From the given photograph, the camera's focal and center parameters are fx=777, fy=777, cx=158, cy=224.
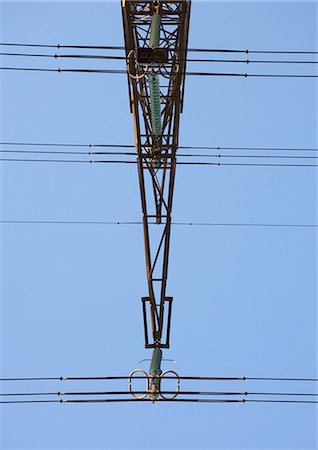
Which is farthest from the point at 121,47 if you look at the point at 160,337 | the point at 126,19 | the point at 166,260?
the point at 160,337

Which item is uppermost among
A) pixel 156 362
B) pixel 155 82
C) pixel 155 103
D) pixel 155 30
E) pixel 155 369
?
pixel 155 30

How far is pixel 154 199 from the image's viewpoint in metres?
16.2

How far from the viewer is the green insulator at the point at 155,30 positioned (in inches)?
549

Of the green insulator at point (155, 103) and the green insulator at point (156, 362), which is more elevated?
the green insulator at point (155, 103)

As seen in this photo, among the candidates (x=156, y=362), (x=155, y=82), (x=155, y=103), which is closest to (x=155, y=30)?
(x=155, y=82)

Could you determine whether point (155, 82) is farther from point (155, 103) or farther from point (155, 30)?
point (155, 30)

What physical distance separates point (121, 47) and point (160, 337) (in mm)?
5636

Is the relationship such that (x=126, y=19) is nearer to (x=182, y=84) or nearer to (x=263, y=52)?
(x=182, y=84)

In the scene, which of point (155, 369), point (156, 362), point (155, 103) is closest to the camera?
point (155, 369)

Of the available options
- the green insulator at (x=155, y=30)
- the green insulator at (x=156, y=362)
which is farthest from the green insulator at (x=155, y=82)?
the green insulator at (x=156, y=362)

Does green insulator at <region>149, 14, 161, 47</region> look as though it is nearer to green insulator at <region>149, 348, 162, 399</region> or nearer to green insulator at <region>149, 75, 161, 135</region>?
green insulator at <region>149, 75, 161, 135</region>

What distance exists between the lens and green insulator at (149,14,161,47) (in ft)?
45.7

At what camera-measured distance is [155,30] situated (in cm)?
1407

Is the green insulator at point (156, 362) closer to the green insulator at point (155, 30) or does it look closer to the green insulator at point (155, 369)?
the green insulator at point (155, 369)
